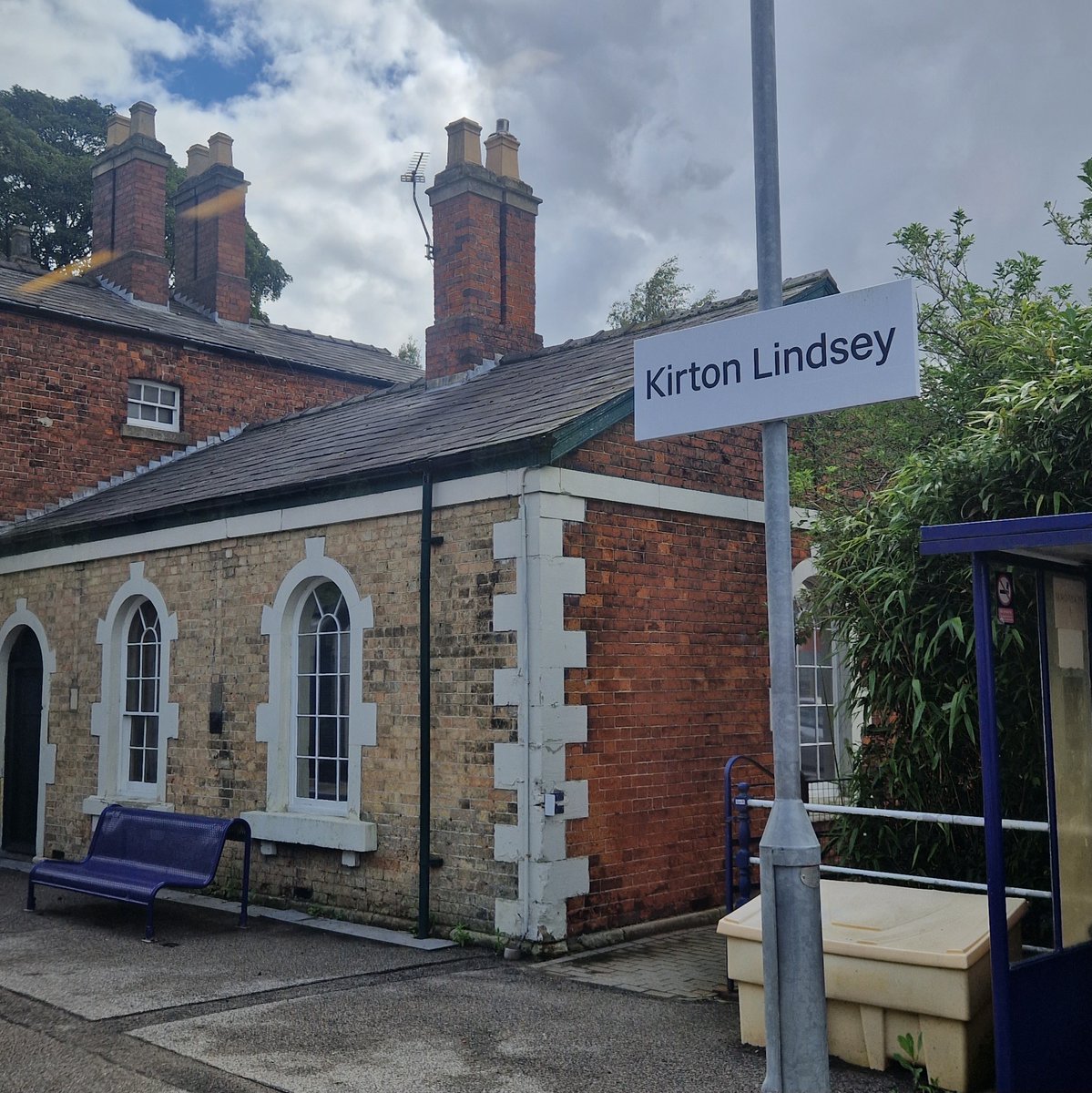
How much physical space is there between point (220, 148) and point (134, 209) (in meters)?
1.99

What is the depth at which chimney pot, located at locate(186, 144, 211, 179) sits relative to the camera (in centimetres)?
2064

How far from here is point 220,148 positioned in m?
20.3

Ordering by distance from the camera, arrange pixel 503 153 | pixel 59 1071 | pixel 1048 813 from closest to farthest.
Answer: pixel 1048 813 < pixel 59 1071 < pixel 503 153

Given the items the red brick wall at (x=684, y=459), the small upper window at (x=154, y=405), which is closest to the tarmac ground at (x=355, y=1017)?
the red brick wall at (x=684, y=459)

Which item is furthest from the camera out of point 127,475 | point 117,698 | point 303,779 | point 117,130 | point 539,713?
point 117,130

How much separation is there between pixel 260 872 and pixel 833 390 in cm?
818

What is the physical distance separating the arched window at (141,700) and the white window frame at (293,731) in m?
2.42

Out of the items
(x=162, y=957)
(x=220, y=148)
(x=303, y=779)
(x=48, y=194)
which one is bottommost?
(x=162, y=957)

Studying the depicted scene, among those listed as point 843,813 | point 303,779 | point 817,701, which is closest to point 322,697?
point 303,779

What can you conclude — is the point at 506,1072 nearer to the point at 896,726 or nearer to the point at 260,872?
the point at 896,726

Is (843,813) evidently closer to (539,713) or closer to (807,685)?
(539,713)

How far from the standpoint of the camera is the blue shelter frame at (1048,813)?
5.00 meters

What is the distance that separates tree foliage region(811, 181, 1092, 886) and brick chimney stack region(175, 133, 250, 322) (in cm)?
1467

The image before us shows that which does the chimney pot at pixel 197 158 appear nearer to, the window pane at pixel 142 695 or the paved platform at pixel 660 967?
the window pane at pixel 142 695
